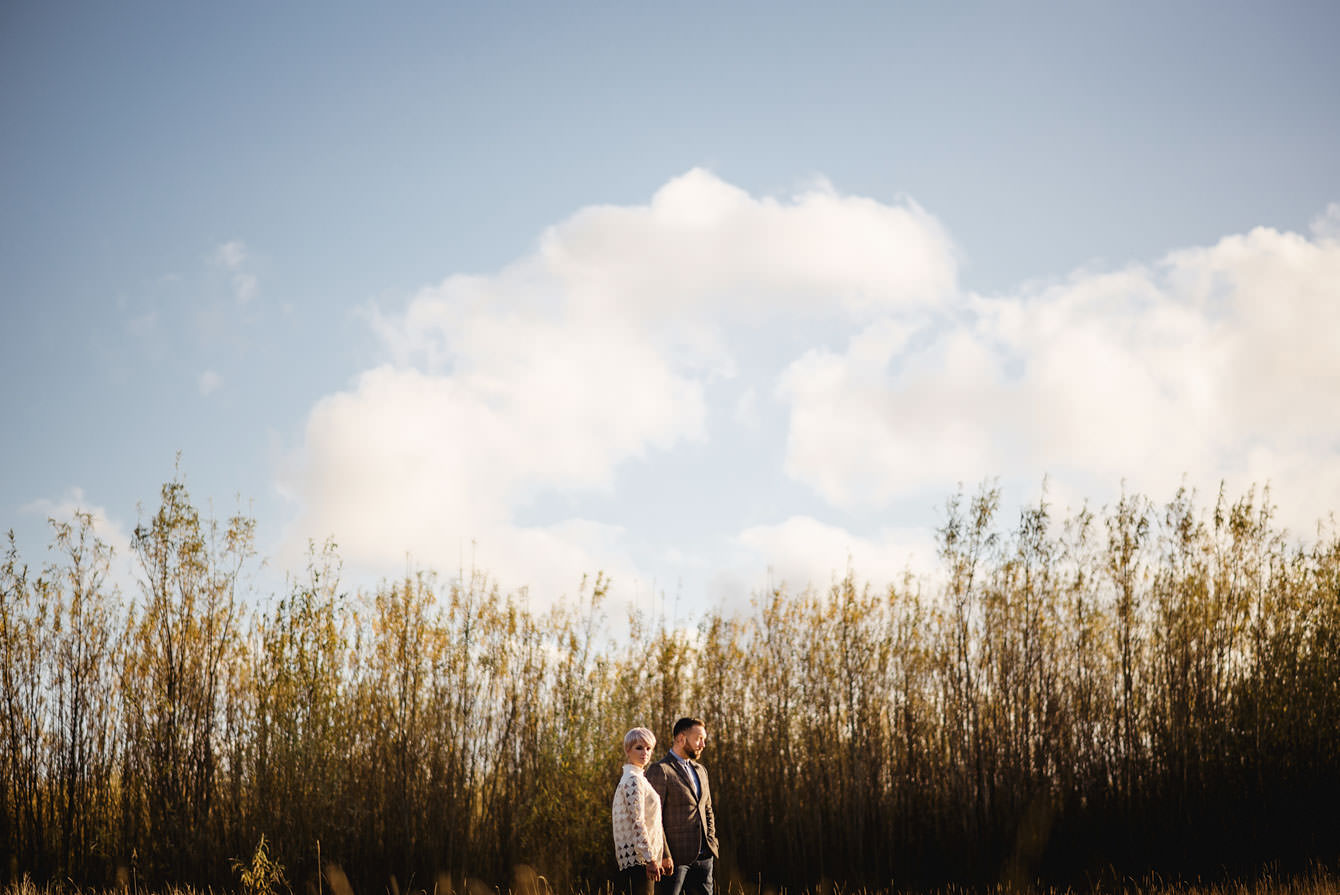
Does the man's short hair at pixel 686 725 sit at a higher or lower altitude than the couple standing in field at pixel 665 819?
higher

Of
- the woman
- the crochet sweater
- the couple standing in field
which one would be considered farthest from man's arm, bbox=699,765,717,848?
the crochet sweater

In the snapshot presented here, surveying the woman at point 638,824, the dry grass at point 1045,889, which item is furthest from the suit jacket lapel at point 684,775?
the dry grass at point 1045,889

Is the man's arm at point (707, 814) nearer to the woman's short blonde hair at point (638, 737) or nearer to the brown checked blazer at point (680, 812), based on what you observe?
the brown checked blazer at point (680, 812)

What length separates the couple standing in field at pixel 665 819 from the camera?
514cm

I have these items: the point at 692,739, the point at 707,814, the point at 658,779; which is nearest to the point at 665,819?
the point at 658,779

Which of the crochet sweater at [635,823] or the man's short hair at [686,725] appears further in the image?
the man's short hair at [686,725]

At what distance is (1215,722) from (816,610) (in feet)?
Result: 13.6

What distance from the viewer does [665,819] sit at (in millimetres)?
5754

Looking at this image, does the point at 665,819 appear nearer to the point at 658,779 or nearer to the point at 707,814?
the point at 658,779

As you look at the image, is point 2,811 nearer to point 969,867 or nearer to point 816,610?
point 816,610

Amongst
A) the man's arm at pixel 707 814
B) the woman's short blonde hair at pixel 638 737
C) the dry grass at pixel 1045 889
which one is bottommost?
the dry grass at pixel 1045 889

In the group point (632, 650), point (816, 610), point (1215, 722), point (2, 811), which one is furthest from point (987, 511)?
point (2, 811)

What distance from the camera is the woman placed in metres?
5.12

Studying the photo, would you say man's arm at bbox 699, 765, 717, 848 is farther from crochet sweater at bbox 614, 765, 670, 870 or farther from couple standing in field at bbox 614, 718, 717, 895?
crochet sweater at bbox 614, 765, 670, 870
